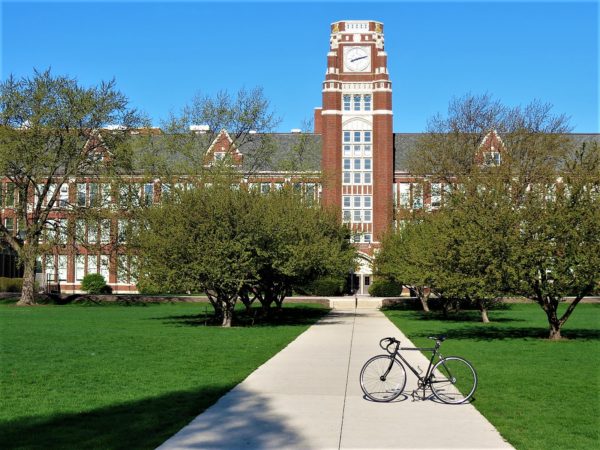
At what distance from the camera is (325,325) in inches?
1268

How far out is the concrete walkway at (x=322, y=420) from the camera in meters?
9.09

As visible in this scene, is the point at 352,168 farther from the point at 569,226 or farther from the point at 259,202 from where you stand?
the point at 569,226

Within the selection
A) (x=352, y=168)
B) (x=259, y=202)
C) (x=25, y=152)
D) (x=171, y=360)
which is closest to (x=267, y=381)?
(x=171, y=360)

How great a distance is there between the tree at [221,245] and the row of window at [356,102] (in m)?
43.2

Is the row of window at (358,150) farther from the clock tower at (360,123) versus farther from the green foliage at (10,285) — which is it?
the green foliage at (10,285)

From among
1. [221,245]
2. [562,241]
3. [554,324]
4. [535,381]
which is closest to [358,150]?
[221,245]

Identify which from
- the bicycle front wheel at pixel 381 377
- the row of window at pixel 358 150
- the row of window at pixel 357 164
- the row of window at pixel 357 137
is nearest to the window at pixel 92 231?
the row of window at pixel 357 164

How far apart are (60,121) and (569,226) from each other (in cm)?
3433

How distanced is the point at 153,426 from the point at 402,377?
4055 mm

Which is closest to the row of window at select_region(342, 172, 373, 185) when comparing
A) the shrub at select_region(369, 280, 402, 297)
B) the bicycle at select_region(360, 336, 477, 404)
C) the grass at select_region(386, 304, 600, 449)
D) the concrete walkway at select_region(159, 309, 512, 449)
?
the shrub at select_region(369, 280, 402, 297)

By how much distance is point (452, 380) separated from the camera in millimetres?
11938

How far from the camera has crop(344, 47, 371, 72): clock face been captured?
242 ft

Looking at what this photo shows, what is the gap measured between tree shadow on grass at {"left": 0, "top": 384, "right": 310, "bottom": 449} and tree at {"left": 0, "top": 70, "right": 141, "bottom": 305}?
36.2 m

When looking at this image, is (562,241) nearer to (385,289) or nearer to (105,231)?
(105,231)
